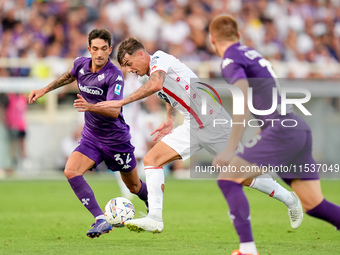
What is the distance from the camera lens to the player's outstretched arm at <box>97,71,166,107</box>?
8.10 m

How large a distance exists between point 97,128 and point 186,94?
1.38m

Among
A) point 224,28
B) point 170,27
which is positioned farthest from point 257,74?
point 170,27

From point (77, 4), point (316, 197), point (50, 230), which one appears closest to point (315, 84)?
point (77, 4)

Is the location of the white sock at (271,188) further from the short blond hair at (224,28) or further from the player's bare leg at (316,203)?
the short blond hair at (224,28)

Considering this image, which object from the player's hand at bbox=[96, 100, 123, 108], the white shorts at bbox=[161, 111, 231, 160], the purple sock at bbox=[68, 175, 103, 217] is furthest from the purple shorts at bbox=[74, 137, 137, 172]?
the player's hand at bbox=[96, 100, 123, 108]

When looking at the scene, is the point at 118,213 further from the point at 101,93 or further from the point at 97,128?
the point at 101,93

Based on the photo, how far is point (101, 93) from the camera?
9.31m

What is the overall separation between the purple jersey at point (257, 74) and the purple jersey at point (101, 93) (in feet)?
8.31

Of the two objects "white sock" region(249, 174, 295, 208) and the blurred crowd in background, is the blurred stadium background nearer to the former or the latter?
the blurred crowd in background

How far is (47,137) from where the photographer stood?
69.2ft

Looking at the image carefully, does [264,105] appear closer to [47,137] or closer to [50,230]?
[50,230]

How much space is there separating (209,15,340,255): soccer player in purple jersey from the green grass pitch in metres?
1.30

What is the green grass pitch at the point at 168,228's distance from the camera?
8.48 m

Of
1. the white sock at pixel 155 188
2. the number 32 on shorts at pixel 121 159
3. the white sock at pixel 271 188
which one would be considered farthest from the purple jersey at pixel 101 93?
the white sock at pixel 271 188
